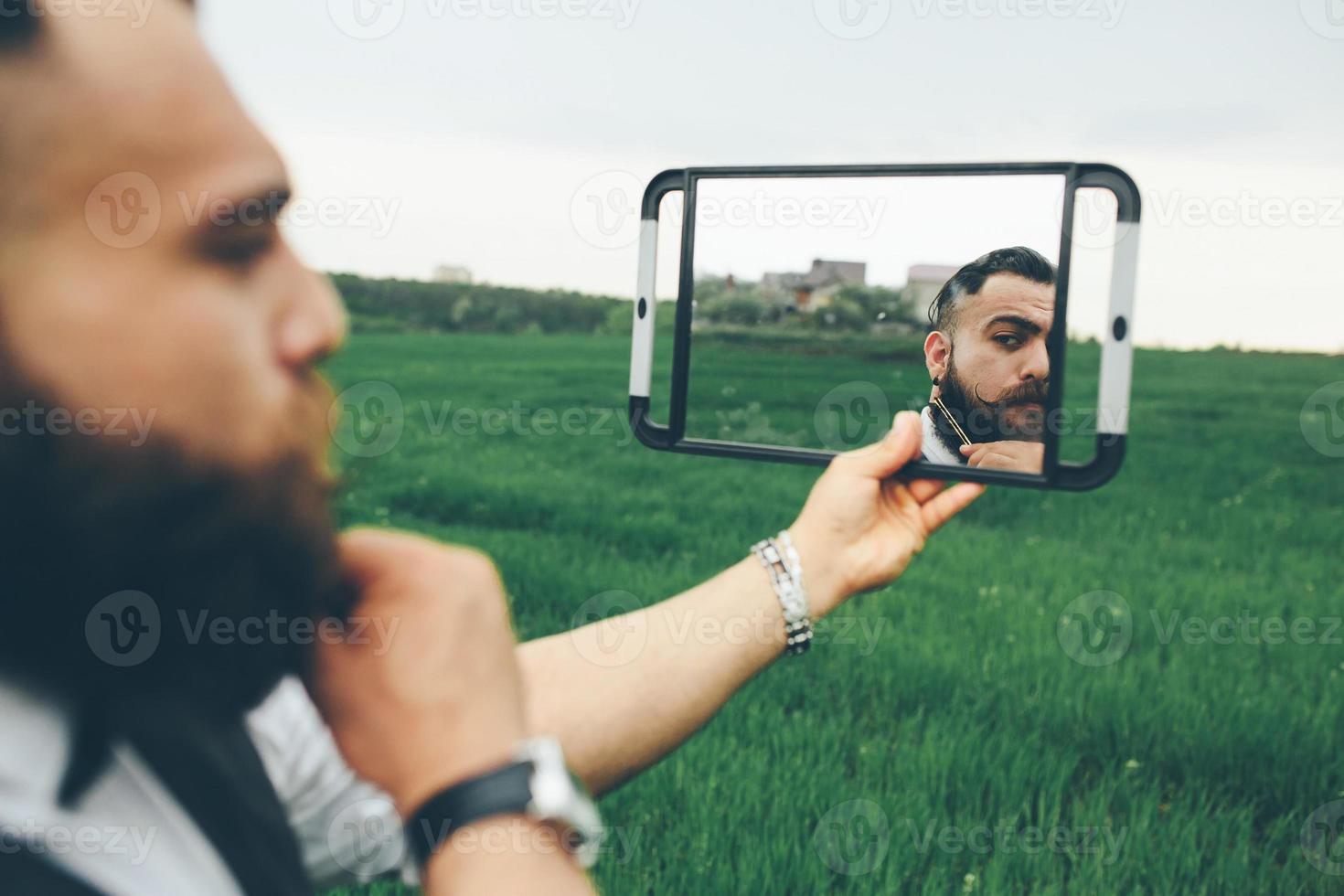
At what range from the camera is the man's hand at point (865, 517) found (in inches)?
78.3

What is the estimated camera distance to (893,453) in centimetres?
197

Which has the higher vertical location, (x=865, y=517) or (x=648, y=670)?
(x=865, y=517)

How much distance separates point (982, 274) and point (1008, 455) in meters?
0.35

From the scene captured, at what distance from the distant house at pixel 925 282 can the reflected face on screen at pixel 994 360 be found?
2cm

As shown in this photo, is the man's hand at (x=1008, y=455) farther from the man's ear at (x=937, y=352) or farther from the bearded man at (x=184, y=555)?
the bearded man at (x=184, y=555)

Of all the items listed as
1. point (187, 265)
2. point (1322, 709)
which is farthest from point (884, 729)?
point (187, 265)

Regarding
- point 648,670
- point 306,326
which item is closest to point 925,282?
point 648,670

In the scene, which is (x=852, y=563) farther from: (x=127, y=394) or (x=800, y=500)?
(x=800, y=500)

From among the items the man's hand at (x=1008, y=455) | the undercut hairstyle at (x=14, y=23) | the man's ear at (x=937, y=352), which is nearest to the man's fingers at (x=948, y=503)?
the man's hand at (x=1008, y=455)

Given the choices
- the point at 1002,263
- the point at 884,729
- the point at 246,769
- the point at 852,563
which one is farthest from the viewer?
the point at 884,729

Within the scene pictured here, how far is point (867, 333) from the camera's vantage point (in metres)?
2.14

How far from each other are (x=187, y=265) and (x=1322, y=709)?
456 centimetres

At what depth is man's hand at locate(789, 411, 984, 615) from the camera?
1989 millimetres

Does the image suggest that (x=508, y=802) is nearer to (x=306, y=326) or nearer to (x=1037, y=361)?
(x=306, y=326)
